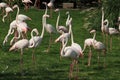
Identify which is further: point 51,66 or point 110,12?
point 110,12

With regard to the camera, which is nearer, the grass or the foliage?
the grass

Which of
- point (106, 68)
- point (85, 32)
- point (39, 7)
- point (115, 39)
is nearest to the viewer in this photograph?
point (106, 68)

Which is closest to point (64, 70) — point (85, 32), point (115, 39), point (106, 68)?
point (106, 68)

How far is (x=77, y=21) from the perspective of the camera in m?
21.7

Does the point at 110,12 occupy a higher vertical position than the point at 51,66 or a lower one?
higher

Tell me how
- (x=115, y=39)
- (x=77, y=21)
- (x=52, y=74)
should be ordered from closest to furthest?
(x=52, y=74), (x=115, y=39), (x=77, y=21)

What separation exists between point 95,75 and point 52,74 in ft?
3.74

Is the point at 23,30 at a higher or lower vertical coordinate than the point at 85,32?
higher

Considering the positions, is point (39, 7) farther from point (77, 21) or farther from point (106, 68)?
point (106, 68)

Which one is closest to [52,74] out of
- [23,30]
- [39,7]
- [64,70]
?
[64,70]

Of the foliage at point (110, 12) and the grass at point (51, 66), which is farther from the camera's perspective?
the foliage at point (110, 12)

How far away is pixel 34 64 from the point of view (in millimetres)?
11773

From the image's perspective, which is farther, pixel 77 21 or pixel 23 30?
pixel 77 21

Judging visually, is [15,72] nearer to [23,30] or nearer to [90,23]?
[23,30]
